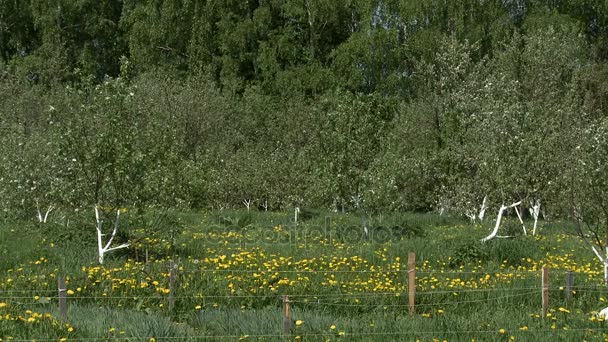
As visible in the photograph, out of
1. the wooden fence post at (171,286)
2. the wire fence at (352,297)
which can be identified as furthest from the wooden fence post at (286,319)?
the wooden fence post at (171,286)

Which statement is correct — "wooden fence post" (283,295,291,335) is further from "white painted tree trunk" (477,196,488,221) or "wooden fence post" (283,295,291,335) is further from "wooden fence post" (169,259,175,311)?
"white painted tree trunk" (477,196,488,221)

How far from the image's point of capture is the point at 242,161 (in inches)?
1201

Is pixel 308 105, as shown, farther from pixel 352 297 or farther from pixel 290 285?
pixel 352 297

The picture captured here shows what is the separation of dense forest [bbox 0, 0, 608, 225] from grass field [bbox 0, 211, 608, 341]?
49.0 inches

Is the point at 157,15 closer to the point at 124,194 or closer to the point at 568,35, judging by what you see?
the point at 568,35

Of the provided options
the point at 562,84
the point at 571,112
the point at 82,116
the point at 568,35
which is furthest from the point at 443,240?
the point at 568,35

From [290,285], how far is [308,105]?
28992 millimetres

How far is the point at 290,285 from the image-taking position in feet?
42.7

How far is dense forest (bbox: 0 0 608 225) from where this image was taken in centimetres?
1566

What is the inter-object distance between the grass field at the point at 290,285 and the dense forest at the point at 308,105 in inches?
49.0

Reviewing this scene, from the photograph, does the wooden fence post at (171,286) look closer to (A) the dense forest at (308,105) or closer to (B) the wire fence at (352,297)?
(B) the wire fence at (352,297)

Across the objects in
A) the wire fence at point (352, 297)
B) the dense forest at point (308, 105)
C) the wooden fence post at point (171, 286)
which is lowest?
the wire fence at point (352, 297)

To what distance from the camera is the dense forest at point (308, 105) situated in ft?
51.4

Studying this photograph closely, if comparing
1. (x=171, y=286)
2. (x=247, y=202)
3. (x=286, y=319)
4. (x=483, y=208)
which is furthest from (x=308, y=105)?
(x=286, y=319)
